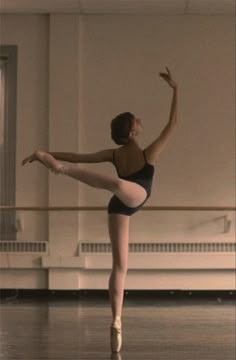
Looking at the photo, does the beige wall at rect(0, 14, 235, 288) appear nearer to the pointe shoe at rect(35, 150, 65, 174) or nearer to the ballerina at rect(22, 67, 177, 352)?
the ballerina at rect(22, 67, 177, 352)

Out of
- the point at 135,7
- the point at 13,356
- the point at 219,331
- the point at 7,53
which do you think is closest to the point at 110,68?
the point at 135,7

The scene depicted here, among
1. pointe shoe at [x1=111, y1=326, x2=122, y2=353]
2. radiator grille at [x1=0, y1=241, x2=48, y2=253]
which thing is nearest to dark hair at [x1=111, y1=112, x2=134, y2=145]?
pointe shoe at [x1=111, y1=326, x2=122, y2=353]

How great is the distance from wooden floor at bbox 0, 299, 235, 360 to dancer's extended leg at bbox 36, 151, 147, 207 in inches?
33.0

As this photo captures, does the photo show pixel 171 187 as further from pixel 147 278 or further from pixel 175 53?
pixel 175 53

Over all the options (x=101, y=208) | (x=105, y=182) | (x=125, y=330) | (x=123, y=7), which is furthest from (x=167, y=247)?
(x=105, y=182)

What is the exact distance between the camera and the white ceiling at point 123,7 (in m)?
5.34

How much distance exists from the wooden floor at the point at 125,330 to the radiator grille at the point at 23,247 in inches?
19.3

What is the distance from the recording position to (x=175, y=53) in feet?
18.6

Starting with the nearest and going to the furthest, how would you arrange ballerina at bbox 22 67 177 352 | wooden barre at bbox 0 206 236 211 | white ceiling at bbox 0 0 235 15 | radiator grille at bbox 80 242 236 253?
ballerina at bbox 22 67 177 352, wooden barre at bbox 0 206 236 211, white ceiling at bbox 0 0 235 15, radiator grille at bbox 80 242 236 253

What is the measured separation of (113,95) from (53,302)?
1.97 metres

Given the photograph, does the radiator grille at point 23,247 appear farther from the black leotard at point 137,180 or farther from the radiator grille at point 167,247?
the black leotard at point 137,180

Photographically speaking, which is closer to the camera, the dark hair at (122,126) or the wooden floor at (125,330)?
the dark hair at (122,126)

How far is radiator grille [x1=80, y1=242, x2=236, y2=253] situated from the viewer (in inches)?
219

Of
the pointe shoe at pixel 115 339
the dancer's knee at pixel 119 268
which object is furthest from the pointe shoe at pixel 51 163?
the pointe shoe at pixel 115 339
